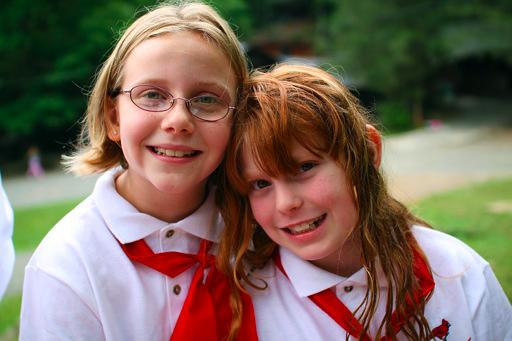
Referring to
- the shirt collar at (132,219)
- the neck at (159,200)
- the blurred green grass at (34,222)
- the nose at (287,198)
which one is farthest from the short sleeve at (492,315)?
the blurred green grass at (34,222)

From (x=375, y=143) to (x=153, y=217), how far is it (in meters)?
→ 0.90

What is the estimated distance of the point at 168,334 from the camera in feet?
5.50

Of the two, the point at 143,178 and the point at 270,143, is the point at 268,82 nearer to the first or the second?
the point at 270,143

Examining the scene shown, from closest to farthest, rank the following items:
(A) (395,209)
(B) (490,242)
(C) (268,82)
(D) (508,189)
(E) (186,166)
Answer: (E) (186,166)
(C) (268,82)
(A) (395,209)
(B) (490,242)
(D) (508,189)

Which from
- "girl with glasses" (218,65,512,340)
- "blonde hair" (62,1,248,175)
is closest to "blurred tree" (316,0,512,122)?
"girl with glasses" (218,65,512,340)

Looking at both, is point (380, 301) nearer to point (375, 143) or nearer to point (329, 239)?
point (329, 239)

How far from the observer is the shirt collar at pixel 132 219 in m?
1.72

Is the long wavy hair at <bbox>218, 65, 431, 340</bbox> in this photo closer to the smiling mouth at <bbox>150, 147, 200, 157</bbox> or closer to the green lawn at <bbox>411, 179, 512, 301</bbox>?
the smiling mouth at <bbox>150, 147, 200, 157</bbox>

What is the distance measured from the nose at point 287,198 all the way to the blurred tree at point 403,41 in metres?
20.2

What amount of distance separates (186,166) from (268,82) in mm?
443

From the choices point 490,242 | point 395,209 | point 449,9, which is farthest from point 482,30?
point 395,209

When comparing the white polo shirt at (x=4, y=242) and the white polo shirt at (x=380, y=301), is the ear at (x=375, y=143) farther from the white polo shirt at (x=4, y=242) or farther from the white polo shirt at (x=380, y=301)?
the white polo shirt at (x=4, y=242)

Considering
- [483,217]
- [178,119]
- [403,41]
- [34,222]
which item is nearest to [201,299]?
[178,119]

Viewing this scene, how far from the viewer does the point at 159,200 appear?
1.82 meters
